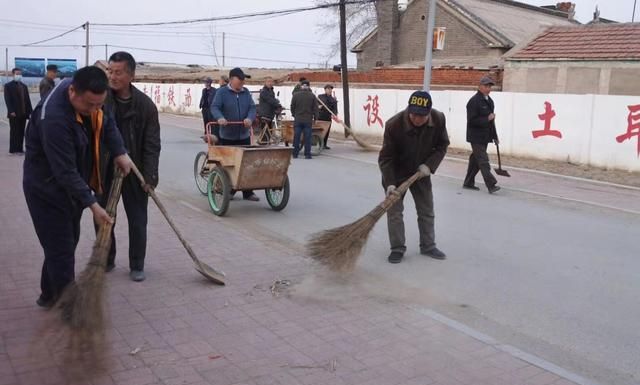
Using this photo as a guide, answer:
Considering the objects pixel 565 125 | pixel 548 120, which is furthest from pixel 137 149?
pixel 548 120

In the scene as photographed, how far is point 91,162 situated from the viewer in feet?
14.5

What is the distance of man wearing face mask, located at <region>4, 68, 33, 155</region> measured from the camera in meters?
13.0

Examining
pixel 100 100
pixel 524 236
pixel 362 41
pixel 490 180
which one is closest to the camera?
pixel 100 100

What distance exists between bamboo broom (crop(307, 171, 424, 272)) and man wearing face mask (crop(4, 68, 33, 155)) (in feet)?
32.3

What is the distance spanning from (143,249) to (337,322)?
1897 millimetres

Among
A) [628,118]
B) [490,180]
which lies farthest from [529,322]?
[628,118]

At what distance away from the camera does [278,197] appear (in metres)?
8.48

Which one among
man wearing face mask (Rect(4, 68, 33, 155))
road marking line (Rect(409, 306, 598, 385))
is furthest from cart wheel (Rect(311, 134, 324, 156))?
road marking line (Rect(409, 306, 598, 385))

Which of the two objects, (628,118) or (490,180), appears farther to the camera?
(628,118)

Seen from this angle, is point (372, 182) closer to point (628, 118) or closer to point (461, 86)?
point (628, 118)

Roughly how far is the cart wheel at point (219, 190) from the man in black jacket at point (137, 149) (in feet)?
8.04

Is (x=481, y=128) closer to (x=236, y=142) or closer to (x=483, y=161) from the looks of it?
(x=483, y=161)

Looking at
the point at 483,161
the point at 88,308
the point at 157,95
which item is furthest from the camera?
the point at 157,95

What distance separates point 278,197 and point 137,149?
3.31 metres
